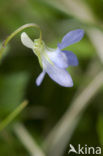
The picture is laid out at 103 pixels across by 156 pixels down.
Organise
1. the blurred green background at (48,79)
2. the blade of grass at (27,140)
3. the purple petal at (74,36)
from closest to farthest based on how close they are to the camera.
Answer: the purple petal at (74,36) < the blade of grass at (27,140) < the blurred green background at (48,79)

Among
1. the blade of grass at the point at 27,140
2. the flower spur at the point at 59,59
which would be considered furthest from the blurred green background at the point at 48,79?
the flower spur at the point at 59,59

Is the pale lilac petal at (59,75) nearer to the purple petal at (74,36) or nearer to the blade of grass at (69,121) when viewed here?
the purple petal at (74,36)

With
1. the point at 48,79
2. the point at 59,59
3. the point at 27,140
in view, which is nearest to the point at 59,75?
the point at 59,59

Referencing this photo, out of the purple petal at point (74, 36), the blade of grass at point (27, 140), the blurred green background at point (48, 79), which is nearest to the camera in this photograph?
the purple petal at point (74, 36)

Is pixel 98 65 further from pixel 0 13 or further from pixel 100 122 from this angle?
pixel 0 13

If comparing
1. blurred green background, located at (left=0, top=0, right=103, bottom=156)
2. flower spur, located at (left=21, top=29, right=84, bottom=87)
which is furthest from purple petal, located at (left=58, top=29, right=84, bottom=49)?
→ blurred green background, located at (left=0, top=0, right=103, bottom=156)

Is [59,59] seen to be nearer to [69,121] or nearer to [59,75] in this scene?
[59,75]
